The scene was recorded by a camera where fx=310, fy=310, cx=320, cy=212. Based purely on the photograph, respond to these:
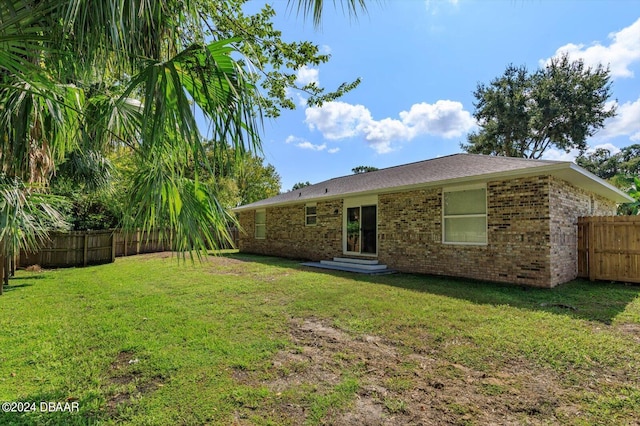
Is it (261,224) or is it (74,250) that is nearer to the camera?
(74,250)

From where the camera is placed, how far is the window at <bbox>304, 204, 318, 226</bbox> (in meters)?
13.6

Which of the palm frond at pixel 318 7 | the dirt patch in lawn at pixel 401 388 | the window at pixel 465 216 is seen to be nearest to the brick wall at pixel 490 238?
the window at pixel 465 216

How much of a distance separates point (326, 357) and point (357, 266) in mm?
7091

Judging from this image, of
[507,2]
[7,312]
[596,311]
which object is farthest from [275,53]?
[596,311]

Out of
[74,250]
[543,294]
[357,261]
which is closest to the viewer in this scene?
[543,294]

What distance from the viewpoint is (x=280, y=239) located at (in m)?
15.6

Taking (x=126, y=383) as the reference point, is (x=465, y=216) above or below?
above

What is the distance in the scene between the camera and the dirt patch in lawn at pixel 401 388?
2.48m

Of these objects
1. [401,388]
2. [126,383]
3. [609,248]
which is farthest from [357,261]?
[126,383]

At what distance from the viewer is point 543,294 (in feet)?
21.2

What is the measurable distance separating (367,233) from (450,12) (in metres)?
9.07

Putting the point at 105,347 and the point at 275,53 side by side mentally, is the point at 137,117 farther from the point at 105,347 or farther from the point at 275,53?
the point at 275,53

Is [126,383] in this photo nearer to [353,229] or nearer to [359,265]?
[359,265]

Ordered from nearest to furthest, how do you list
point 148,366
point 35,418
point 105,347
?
point 35,418
point 148,366
point 105,347
